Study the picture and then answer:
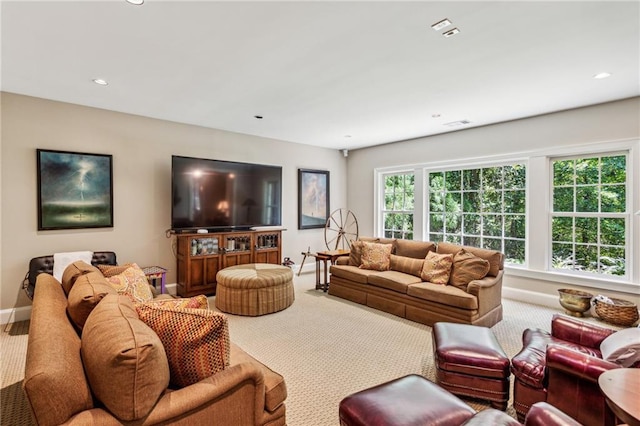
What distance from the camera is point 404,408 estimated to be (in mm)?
1571

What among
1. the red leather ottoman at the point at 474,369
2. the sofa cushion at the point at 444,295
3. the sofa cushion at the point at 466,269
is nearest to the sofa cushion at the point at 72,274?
the red leather ottoman at the point at 474,369

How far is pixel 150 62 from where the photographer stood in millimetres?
2949

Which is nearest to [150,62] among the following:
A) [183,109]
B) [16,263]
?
[183,109]

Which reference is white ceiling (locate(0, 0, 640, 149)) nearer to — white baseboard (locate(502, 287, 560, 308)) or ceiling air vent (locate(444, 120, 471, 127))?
ceiling air vent (locate(444, 120, 471, 127))

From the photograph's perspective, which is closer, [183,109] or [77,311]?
[77,311]

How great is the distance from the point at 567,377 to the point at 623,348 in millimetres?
375

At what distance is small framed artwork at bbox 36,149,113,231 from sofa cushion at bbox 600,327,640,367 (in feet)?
17.3

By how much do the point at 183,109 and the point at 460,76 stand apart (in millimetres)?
3487

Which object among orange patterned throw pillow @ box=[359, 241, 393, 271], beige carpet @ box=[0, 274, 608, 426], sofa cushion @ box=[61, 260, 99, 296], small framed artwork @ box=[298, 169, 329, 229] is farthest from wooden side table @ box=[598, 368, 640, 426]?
small framed artwork @ box=[298, 169, 329, 229]

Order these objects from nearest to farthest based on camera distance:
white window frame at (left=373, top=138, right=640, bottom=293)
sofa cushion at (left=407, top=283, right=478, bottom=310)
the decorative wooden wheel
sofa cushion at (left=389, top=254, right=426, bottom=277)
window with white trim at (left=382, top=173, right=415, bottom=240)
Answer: sofa cushion at (left=407, top=283, right=478, bottom=310), white window frame at (left=373, top=138, right=640, bottom=293), sofa cushion at (left=389, top=254, right=426, bottom=277), window with white trim at (left=382, top=173, right=415, bottom=240), the decorative wooden wheel

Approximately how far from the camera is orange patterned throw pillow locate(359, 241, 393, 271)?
4.68 m

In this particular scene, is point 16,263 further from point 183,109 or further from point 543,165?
point 543,165

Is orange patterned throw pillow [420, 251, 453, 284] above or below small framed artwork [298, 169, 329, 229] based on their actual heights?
below

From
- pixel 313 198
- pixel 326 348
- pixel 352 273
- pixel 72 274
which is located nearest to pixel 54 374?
pixel 72 274
